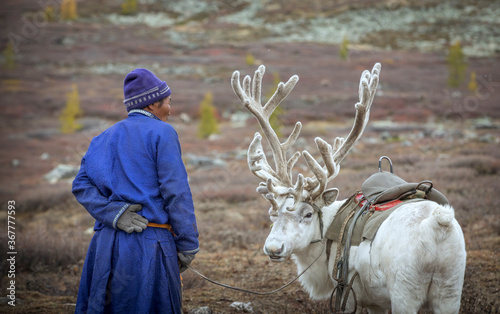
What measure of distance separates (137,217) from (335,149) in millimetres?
2281

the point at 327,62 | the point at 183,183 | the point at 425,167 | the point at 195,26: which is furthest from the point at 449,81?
the point at 195,26

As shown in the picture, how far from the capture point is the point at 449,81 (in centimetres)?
3556

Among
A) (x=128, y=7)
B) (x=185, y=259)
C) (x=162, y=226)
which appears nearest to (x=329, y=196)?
(x=185, y=259)

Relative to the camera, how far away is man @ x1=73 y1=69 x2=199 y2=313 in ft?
9.36

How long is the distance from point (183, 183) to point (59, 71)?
49140mm

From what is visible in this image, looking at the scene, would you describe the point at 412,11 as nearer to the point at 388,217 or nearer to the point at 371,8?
the point at 371,8

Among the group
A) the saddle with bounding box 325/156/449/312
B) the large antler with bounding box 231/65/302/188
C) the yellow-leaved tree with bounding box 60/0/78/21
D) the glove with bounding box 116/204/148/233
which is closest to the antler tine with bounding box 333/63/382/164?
the large antler with bounding box 231/65/302/188

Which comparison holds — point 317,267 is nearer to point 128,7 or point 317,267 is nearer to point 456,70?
point 456,70

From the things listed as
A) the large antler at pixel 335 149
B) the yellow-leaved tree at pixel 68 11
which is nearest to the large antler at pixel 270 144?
the large antler at pixel 335 149

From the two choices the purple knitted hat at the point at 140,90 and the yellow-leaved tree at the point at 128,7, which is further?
the yellow-leaved tree at the point at 128,7

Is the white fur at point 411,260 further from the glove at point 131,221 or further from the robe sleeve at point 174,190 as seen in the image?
the glove at point 131,221

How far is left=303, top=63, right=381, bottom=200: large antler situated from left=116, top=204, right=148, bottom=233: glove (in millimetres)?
1381

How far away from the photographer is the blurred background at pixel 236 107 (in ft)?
21.3

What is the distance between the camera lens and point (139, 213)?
2924 millimetres
